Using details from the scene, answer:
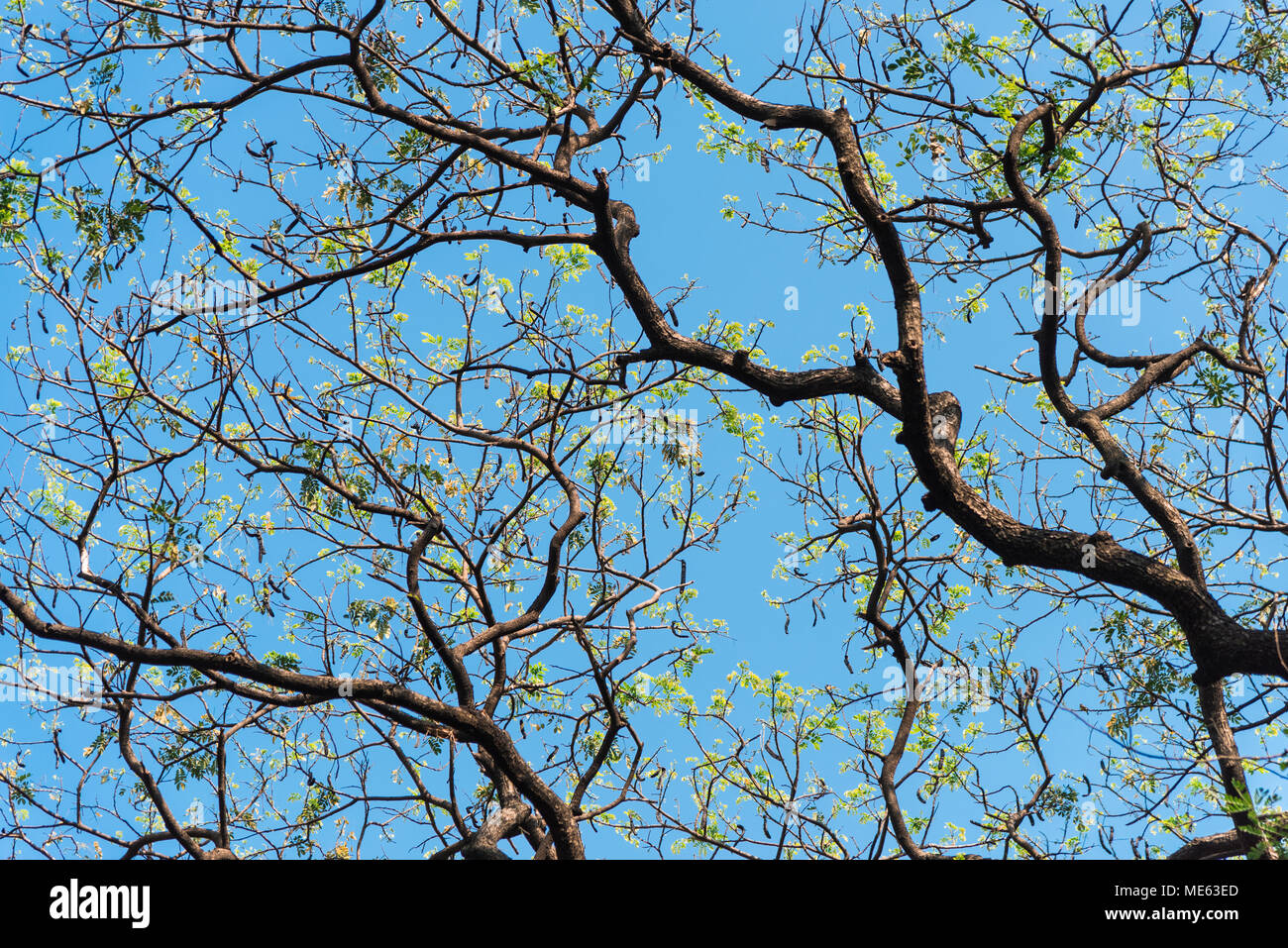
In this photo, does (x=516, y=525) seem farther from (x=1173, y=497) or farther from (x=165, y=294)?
(x=1173, y=497)

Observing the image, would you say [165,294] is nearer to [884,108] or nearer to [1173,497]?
[884,108]

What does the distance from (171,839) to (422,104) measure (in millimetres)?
4506

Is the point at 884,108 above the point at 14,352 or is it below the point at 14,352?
above

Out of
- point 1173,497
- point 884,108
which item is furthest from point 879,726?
point 884,108

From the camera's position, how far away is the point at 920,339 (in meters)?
4.91
